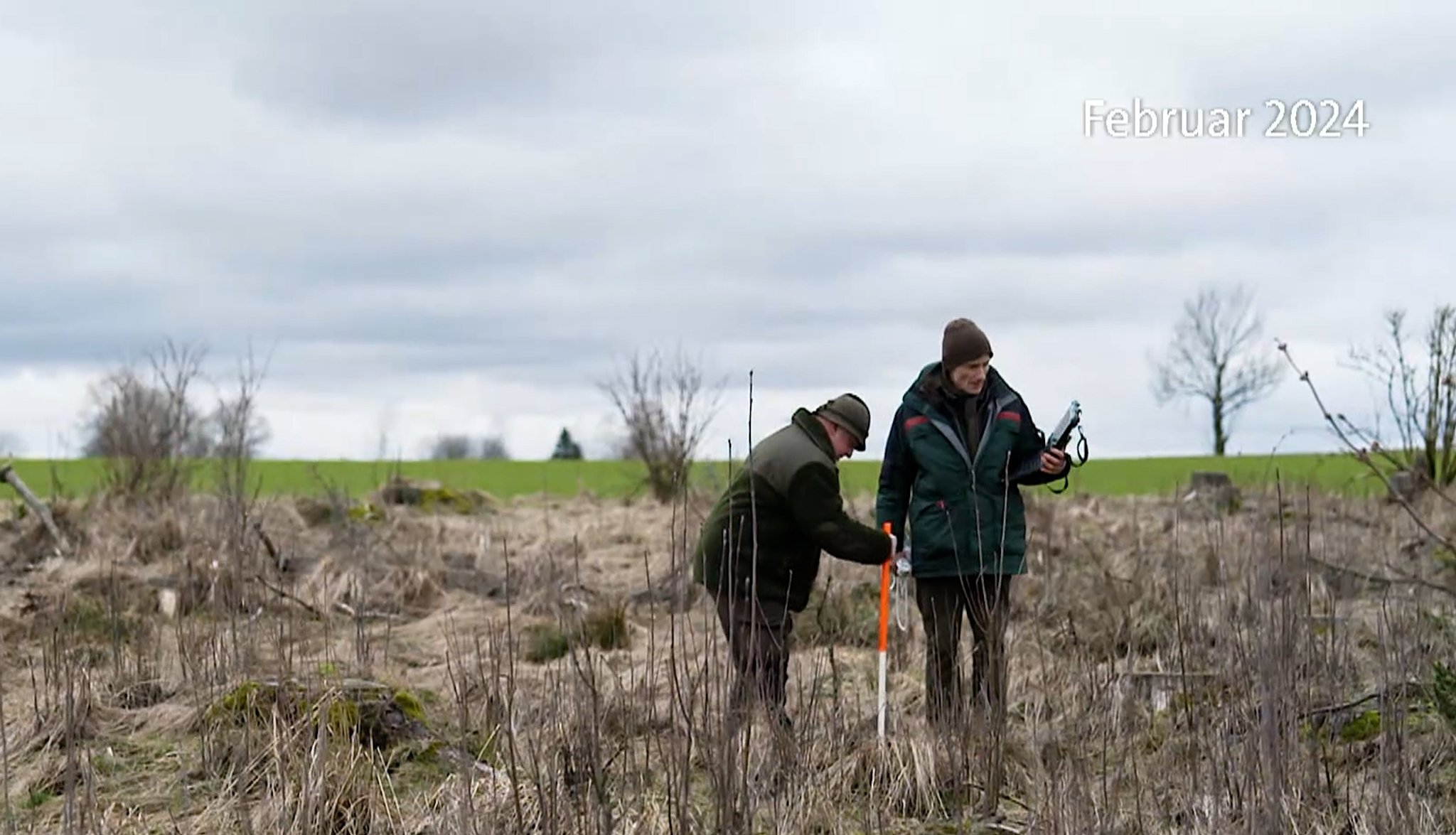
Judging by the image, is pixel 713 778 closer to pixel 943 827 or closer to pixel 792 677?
pixel 943 827

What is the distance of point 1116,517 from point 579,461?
28.6 meters

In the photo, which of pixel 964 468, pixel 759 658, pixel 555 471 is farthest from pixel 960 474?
pixel 555 471

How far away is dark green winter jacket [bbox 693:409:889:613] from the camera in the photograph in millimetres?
5387

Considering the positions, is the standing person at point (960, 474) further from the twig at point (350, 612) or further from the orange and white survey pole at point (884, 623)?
the twig at point (350, 612)

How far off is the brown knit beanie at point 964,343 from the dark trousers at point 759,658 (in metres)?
1.11

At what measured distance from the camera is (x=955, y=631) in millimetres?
5570

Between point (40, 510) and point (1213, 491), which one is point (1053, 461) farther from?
point (1213, 491)

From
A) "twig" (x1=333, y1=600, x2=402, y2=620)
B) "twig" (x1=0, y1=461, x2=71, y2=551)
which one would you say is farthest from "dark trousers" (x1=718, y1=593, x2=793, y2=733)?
"twig" (x1=0, y1=461, x2=71, y2=551)

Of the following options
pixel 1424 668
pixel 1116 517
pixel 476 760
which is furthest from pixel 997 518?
pixel 1116 517

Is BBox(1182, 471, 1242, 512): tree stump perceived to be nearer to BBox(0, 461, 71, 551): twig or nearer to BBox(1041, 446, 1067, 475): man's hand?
BBox(1041, 446, 1067, 475): man's hand

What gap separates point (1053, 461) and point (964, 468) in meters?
0.33

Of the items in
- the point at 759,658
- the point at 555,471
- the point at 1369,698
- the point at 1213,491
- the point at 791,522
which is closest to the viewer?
the point at 759,658

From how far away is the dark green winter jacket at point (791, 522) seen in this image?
5387 mm

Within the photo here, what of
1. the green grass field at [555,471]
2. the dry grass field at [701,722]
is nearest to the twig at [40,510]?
the dry grass field at [701,722]
